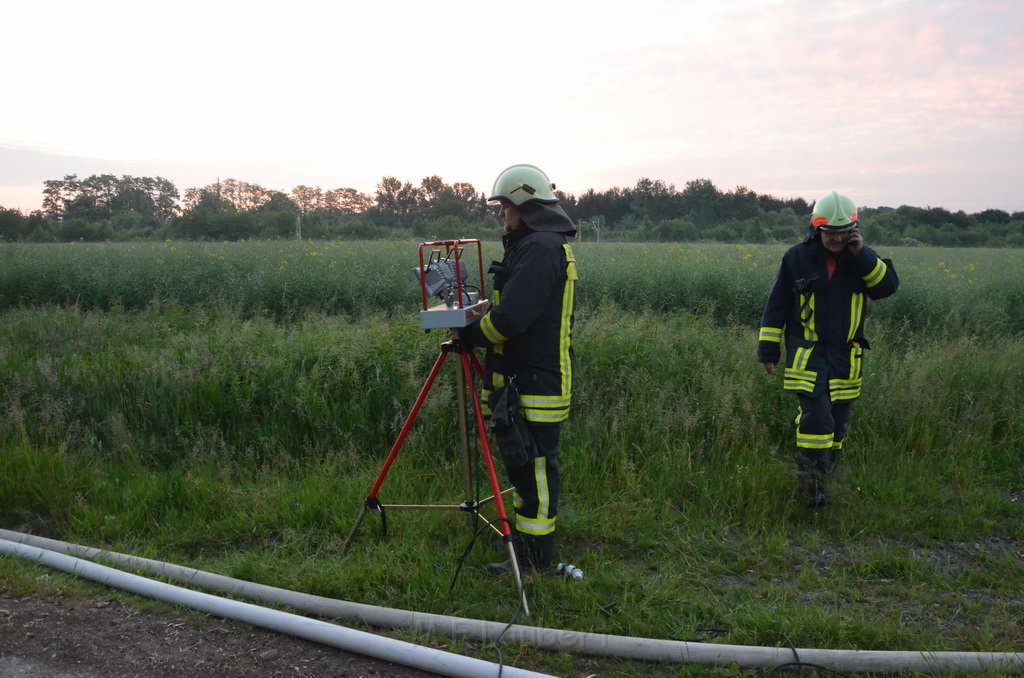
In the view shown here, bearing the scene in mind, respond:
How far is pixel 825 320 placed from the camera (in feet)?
15.9

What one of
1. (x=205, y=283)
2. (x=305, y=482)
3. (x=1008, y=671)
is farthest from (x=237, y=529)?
(x=205, y=283)

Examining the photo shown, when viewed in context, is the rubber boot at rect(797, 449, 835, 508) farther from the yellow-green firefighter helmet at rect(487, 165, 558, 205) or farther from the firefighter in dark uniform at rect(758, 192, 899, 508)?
the yellow-green firefighter helmet at rect(487, 165, 558, 205)

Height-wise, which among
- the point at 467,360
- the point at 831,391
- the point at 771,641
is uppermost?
the point at 467,360

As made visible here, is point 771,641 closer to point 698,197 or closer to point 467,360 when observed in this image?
point 467,360

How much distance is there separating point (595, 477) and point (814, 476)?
1.46 meters

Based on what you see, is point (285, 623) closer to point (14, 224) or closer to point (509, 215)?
point (509, 215)

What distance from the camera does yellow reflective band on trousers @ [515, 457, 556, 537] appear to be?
4.06 meters

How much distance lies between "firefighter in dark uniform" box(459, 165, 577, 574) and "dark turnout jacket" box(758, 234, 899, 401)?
1.73 m

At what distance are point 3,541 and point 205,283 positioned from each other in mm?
7765

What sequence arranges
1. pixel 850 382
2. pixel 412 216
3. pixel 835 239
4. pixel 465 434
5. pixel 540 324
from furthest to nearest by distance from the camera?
pixel 412 216 < pixel 850 382 < pixel 835 239 < pixel 465 434 < pixel 540 324

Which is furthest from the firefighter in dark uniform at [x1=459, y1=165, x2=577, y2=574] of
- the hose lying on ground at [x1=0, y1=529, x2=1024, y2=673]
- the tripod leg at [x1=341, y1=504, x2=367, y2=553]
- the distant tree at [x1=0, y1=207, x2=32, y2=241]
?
the distant tree at [x1=0, y1=207, x2=32, y2=241]

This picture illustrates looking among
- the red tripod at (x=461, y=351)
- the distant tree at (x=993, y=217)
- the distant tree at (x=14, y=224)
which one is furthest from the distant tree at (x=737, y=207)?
the red tripod at (x=461, y=351)

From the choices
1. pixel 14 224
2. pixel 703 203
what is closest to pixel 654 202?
pixel 703 203

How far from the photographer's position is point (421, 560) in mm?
4320
